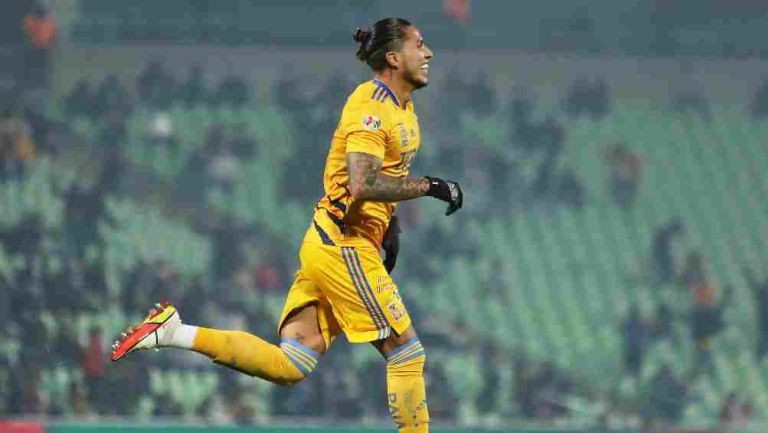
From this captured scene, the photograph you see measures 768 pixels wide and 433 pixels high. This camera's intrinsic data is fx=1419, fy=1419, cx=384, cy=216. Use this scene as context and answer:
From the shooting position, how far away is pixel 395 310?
267 inches

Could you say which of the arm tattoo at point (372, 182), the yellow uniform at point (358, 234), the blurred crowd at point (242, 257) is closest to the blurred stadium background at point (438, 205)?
the blurred crowd at point (242, 257)

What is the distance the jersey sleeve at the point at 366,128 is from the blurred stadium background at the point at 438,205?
7232mm

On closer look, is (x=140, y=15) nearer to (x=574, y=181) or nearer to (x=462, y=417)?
(x=574, y=181)

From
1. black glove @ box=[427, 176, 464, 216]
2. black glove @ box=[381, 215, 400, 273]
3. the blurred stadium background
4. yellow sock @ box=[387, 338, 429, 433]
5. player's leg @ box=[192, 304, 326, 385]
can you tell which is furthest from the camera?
the blurred stadium background

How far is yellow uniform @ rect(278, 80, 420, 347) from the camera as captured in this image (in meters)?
6.62

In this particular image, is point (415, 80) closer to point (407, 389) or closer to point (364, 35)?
point (364, 35)

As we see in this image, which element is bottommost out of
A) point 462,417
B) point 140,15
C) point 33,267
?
point 462,417

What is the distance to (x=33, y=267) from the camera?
48.6 feet

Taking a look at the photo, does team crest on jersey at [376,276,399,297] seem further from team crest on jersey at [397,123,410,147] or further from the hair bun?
the hair bun

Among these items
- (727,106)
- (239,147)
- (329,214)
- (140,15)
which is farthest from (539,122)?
(329,214)

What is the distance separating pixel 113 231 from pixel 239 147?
2.63 metres

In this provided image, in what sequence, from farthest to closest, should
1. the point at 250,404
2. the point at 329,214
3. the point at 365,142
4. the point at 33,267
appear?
1. the point at 33,267
2. the point at 250,404
3. the point at 329,214
4. the point at 365,142

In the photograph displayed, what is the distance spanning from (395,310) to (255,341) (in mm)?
704

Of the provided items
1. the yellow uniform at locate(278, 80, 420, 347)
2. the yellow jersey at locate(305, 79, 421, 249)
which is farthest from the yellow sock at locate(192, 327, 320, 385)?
the yellow jersey at locate(305, 79, 421, 249)
